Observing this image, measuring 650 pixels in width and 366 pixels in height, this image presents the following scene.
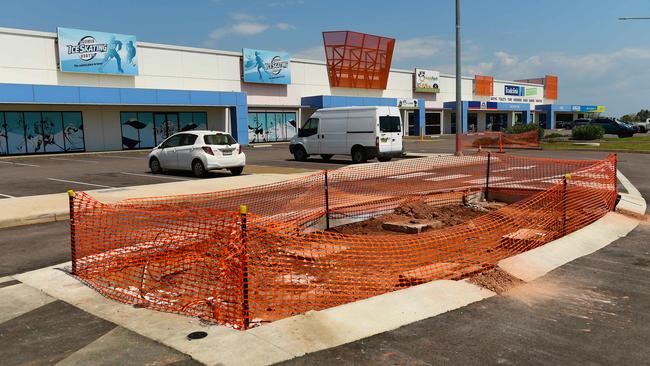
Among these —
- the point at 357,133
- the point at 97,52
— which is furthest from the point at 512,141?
the point at 97,52

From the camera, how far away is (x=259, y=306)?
17.4ft

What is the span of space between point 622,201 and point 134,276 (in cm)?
973

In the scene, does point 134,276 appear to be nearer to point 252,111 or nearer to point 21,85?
point 21,85

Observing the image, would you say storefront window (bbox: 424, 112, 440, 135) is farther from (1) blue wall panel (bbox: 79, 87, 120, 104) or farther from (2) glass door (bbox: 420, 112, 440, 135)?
(1) blue wall panel (bbox: 79, 87, 120, 104)

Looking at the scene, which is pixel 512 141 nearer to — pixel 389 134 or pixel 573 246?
pixel 389 134

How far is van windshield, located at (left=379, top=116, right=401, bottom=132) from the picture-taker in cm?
2173

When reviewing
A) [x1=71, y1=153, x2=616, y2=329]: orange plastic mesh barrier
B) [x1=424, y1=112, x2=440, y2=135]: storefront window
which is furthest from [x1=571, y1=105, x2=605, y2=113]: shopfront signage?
[x1=71, y1=153, x2=616, y2=329]: orange plastic mesh barrier

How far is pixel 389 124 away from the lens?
868 inches

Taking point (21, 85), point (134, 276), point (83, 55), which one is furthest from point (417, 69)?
point (134, 276)

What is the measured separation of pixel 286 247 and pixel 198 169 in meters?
11.4

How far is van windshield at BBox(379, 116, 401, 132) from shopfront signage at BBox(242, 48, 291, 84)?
66.5 feet

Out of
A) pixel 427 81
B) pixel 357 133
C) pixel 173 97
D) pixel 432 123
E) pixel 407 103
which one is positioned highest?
pixel 427 81

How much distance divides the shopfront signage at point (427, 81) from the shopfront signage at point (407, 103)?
8.40 ft

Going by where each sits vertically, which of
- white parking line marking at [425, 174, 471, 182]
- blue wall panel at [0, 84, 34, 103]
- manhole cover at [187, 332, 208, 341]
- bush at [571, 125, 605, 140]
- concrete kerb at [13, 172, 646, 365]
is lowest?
concrete kerb at [13, 172, 646, 365]
